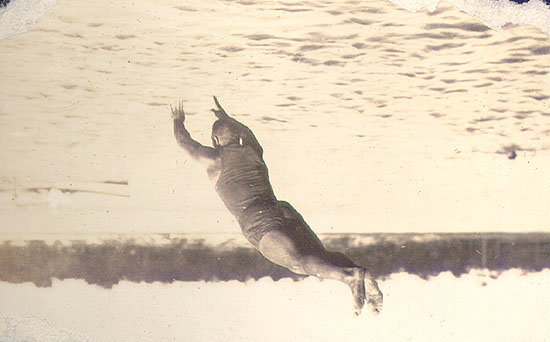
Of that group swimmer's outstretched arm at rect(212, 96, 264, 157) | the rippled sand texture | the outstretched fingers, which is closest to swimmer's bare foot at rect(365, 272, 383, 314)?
the rippled sand texture

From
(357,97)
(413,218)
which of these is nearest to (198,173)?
(357,97)

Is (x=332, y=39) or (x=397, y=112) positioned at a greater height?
(x=332, y=39)

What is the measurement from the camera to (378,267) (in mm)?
1517

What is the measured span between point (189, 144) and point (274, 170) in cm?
24

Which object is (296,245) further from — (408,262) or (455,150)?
(455,150)

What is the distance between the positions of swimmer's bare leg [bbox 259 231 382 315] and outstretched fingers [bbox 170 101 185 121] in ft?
1.29

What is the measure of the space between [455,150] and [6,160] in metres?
1.23

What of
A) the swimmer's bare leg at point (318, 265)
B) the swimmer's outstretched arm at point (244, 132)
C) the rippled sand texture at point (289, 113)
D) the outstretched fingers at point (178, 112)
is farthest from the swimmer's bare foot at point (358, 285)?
Result: the outstretched fingers at point (178, 112)

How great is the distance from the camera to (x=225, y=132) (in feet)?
4.92

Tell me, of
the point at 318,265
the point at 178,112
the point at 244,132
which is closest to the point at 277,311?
the point at 318,265

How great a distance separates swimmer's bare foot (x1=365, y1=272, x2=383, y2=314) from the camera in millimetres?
1479

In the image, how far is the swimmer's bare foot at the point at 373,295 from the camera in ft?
4.85

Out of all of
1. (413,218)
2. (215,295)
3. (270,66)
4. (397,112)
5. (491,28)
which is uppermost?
(491,28)

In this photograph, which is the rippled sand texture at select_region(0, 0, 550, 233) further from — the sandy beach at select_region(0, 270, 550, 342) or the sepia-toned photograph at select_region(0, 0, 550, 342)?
the sandy beach at select_region(0, 270, 550, 342)
